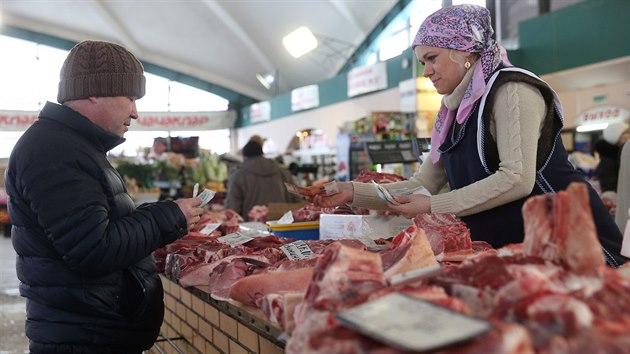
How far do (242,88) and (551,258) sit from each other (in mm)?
23410

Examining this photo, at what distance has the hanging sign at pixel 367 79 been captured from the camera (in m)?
12.9

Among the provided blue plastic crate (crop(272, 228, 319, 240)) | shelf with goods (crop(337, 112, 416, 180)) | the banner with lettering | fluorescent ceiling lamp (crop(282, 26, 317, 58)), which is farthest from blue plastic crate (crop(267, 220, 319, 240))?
the banner with lettering

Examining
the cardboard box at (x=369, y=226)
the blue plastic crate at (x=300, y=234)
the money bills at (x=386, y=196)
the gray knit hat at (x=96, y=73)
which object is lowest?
the blue plastic crate at (x=300, y=234)

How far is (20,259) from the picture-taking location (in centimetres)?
202

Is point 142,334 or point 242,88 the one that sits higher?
point 242,88

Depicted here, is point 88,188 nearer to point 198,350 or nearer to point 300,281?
point 300,281

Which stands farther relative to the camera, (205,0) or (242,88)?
(242,88)

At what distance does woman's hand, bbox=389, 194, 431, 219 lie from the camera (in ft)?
8.27

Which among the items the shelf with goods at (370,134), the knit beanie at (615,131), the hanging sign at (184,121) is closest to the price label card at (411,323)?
the knit beanie at (615,131)

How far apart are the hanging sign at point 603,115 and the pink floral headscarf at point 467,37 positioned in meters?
7.14

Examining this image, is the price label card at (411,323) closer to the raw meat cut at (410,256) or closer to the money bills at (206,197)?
the raw meat cut at (410,256)

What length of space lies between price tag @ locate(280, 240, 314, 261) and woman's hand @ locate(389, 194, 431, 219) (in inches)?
17.2

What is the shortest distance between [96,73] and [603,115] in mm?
8591

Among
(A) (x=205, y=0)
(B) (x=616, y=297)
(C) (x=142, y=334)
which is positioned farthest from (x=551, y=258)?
(A) (x=205, y=0)
